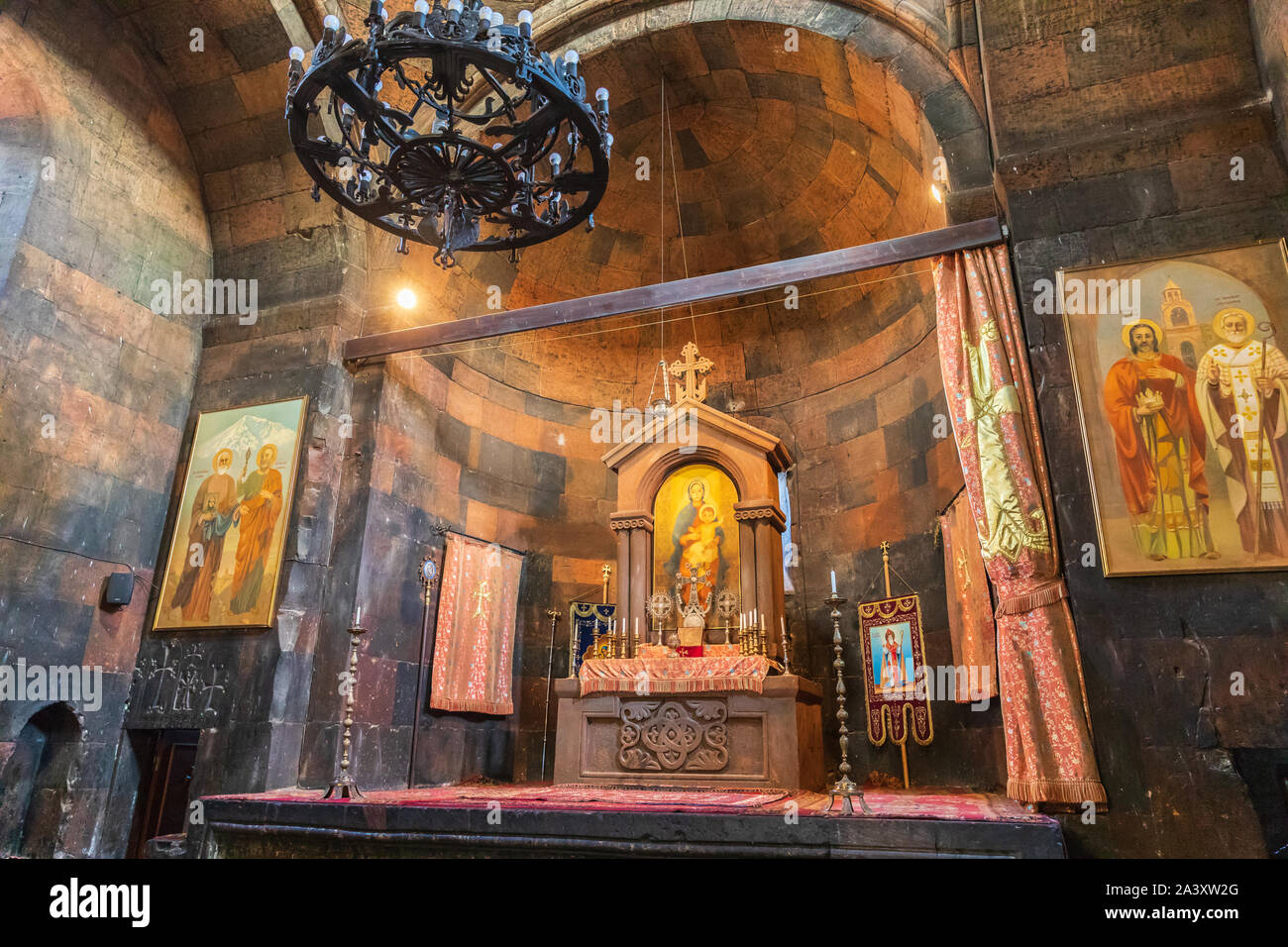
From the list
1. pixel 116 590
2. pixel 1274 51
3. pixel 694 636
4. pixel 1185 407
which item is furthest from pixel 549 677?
pixel 1274 51

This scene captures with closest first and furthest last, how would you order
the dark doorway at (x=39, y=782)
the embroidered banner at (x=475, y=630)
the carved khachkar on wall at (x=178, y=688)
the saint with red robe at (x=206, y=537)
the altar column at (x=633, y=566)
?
the dark doorway at (x=39, y=782) → the carved khachkar on wall at (x=178, y=688) → the saint with red robe at (x=206, y=537) → the altar column at (x=633, y=566) → the embroidered banner at (x=475, y=630)

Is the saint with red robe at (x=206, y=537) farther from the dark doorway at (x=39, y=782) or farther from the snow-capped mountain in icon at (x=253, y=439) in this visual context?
the dark doorway at (x=39, y=782)

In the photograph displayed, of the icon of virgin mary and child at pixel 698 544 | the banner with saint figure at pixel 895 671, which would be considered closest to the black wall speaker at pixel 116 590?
the icon of virgin mary and child at pixel 698 544

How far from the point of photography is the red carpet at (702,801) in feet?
17.2

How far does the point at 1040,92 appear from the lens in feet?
22.3

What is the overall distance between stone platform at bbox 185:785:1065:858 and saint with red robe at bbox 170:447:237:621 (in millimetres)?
2456

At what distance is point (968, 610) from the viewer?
7992 mm

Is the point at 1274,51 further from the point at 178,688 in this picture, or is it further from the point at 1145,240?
the point at 178,688

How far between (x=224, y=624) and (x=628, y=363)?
21.2ft

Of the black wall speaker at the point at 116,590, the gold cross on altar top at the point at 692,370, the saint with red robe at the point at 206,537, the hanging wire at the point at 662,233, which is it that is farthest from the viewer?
the hanging wire at the point at 662,233

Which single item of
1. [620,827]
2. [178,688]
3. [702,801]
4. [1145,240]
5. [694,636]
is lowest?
[620,827]

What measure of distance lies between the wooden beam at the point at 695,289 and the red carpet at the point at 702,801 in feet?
→ 14.3

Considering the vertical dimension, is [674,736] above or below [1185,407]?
below

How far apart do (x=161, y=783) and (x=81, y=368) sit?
4241mm
